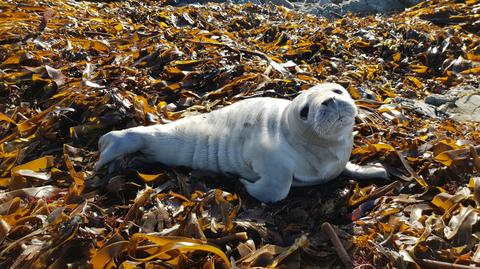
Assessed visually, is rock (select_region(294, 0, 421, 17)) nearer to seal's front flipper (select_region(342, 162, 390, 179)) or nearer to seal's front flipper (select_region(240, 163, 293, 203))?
seal's front flipper (select_region(342, 162, 390, 179))

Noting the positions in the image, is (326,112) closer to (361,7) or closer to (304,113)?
(304,113)

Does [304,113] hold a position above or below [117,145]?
above

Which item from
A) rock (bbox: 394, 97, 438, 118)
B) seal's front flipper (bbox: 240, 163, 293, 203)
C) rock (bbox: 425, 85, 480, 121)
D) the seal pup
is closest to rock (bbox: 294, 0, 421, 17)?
rock (bbox: 425, 85, 480, 121)

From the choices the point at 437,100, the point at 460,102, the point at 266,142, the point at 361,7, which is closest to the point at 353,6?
the point at 361,7

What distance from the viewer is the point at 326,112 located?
2.58m

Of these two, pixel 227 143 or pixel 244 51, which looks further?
pixel 244 51

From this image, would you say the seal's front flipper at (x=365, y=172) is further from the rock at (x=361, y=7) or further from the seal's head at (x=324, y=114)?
the rock at (x=361, y=7)

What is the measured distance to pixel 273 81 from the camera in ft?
13.9

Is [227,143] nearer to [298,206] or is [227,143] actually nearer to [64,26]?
[298,206]

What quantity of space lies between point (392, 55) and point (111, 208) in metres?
4.44

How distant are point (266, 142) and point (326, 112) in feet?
1.74

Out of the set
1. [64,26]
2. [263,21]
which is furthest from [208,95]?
[263,21]

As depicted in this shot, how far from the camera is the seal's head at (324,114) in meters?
2.57

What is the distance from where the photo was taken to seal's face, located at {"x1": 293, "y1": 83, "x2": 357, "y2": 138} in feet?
8.43
